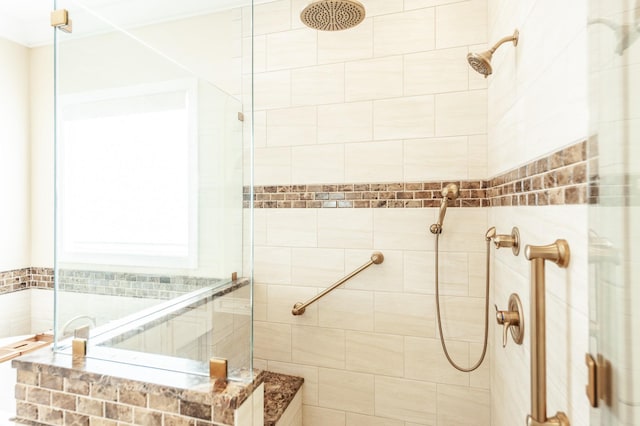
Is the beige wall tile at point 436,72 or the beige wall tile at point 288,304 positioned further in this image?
the beige wall tile at point 288,304

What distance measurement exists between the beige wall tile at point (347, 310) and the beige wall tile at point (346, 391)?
0.25 m

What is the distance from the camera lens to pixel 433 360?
5.43 feet

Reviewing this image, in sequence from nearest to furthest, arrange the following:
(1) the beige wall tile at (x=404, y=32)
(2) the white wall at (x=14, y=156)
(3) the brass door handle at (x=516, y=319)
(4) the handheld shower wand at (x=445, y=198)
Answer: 1. (3) the brass door handle at (x=516, y=319)
2. (4) the handheld shower wand at (x=445, y=198)
3. (1) the beige wall tile at (x=404, y=32)
4. (2) the white wall at (x=14, y=156)

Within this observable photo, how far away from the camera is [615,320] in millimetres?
423

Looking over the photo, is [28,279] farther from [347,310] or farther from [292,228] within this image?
[347,310]

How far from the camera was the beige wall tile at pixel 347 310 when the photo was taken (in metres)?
1.76

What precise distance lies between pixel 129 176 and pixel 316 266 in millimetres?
1037

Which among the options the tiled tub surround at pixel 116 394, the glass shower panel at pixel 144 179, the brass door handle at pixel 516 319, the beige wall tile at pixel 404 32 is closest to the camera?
the tiled tub surround at pixel 116 394

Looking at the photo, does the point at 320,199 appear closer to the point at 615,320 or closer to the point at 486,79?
the point at 486,79

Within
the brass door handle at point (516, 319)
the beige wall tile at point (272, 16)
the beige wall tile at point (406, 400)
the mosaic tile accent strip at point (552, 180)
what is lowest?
the beige wall tile at point (406, 400)

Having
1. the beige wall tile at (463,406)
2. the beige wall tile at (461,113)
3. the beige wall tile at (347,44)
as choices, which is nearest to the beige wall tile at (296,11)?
the beige wall tile at (347,44)

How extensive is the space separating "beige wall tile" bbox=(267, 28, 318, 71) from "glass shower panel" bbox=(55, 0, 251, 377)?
736 millimetres

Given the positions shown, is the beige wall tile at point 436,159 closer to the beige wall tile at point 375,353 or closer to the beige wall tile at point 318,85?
the beige wall tile at point 318,85

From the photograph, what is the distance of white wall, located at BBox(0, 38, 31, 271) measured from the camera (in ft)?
7.66
